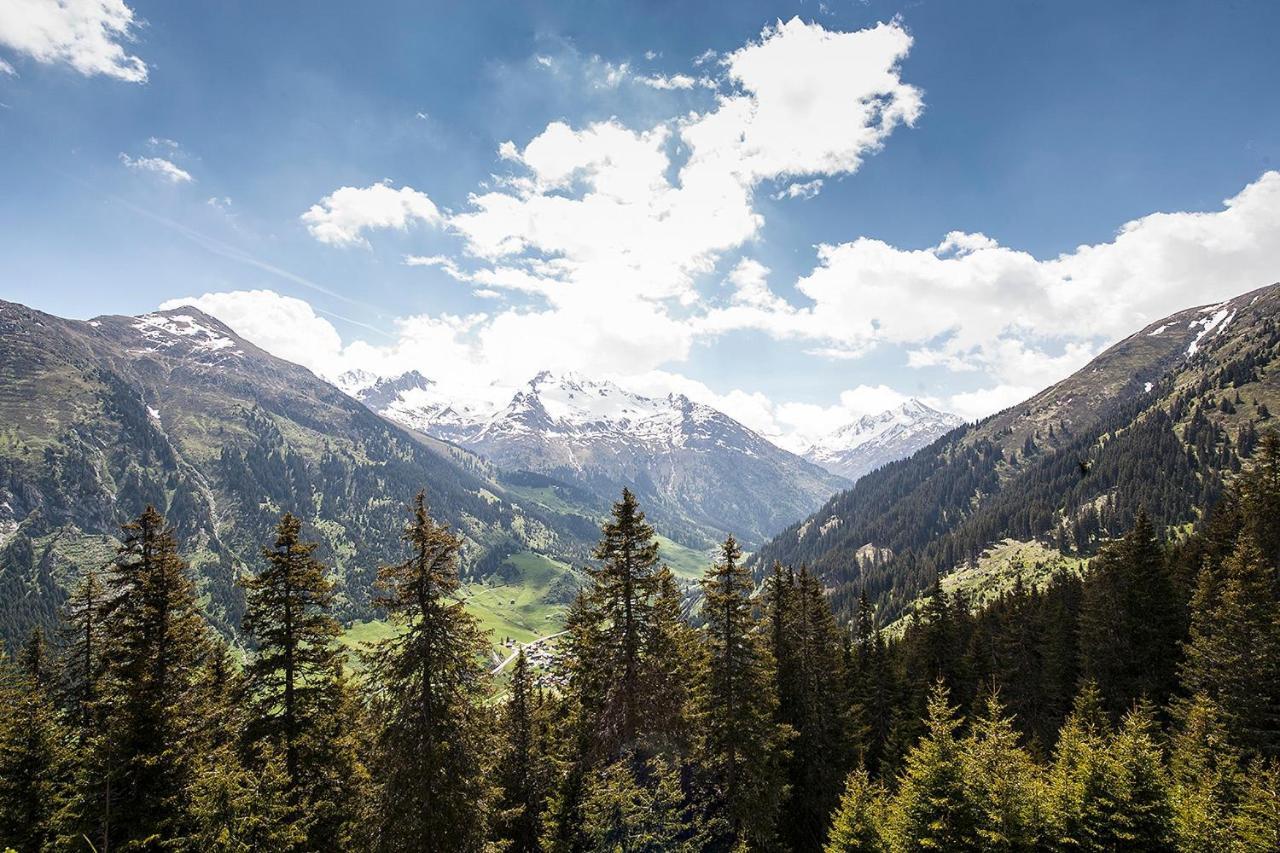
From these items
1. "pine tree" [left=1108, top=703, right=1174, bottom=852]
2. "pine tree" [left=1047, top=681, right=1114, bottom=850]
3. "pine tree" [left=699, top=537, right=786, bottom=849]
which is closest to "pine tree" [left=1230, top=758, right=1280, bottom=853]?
"pine tree" [left=1108, top=703, right=1174, bottom=852]

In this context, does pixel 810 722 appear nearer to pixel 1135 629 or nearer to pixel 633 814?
pixel 633 814

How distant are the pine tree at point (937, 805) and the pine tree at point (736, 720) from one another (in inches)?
304

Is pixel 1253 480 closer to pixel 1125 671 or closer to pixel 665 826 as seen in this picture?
pixel 1125 671

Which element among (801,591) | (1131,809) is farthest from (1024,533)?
(1131,809)

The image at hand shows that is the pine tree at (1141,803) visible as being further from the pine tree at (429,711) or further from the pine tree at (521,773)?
the pine tree at (521,773)

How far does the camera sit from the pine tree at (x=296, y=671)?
24.8 metres

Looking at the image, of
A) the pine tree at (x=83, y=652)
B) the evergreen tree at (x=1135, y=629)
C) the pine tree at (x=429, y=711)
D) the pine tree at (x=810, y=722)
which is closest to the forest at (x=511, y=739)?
the pine tree at (x=429, y=711)

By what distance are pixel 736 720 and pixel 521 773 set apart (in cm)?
1639

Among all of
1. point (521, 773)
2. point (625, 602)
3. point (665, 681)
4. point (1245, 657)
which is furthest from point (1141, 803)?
point (521, 773)

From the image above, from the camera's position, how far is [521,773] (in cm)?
3847

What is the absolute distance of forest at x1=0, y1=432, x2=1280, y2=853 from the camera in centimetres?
2253

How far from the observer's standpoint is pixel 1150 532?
173ft

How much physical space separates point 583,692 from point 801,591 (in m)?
22.6

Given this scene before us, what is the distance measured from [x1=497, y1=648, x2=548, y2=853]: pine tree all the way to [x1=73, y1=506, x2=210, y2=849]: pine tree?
56.3 ft
